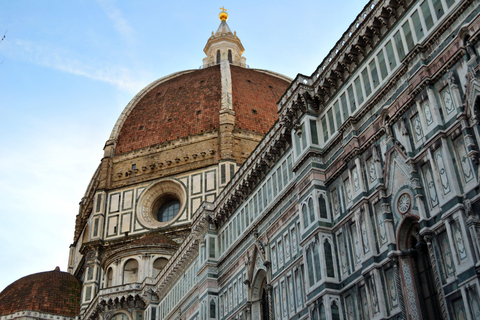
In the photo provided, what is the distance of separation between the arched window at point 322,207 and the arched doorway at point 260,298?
19.1 ft

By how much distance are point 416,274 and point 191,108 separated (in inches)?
1893

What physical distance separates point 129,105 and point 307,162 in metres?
47.2

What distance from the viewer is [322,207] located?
21.8 meters

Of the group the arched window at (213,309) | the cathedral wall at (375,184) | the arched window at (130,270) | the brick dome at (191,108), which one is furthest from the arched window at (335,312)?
the brick dome at (191,108)

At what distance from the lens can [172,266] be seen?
3772 cm

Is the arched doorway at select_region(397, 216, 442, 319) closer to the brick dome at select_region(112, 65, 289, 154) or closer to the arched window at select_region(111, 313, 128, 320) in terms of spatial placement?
the arched window at select_region(111, 313, 128, 320)

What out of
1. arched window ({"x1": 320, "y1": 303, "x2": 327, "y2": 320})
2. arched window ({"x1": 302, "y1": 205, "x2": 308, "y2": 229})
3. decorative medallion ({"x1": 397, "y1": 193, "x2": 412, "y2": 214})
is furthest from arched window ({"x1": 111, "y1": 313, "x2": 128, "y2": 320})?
decorative medallion ({"x1": 397, "y1": 193, "x2": 412, "y2": 214})

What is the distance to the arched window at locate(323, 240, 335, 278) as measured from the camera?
66.7ft

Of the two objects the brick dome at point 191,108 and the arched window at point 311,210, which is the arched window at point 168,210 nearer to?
the brick dome at point 191,108

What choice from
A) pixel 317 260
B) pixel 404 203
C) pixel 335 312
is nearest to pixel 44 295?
pixel 317 260

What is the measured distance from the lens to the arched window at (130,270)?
47.8m

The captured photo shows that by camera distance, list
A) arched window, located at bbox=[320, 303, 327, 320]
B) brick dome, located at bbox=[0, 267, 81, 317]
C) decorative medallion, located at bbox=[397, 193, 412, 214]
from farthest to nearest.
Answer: brick dome, located at bbox=[0, 267, 81, 317] → arched window, located at bbox=[320, 303, 327, 320] → decorative medallion, located at bbox=[397, 193, 412, 214]

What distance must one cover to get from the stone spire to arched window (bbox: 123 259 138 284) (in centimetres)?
4148

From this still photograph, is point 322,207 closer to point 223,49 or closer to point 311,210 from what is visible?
point 311,210
